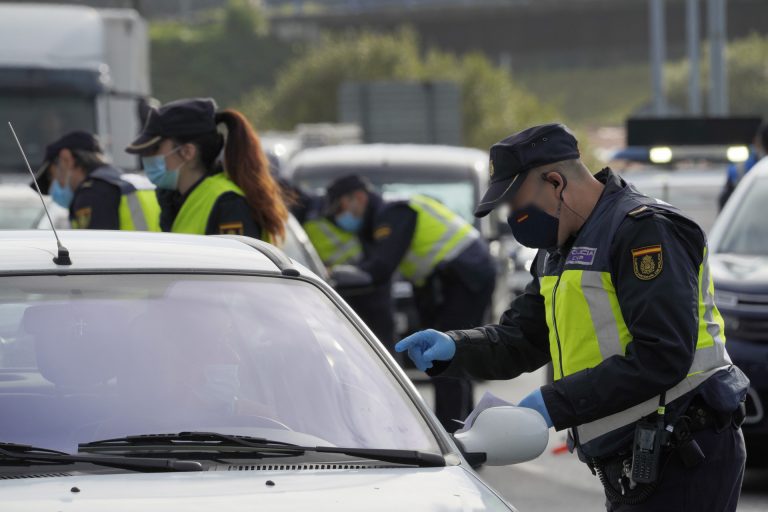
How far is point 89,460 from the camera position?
3957 mm

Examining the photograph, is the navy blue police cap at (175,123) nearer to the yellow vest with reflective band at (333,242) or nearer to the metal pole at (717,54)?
the yellow vest with reflective band at (333,242)

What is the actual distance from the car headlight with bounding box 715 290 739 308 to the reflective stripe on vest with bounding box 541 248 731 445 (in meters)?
4.36

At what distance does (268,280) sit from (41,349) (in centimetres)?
66

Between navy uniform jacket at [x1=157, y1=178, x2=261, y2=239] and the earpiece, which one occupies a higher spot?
the earpiece

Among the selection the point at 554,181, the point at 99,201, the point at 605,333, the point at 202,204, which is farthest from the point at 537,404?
the point at 99,201

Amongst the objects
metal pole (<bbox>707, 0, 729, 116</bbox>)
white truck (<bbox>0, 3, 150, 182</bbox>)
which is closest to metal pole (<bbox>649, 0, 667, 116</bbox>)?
metal pole (<bbox>707, 0, 729, 116</bbox>)

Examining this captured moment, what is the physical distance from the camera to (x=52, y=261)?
178 inches

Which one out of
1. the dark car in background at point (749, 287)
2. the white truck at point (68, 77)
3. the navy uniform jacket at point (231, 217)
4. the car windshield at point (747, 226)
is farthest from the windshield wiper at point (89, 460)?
the white truck at point (68, 77)

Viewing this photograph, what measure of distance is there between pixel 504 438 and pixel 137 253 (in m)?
1.11

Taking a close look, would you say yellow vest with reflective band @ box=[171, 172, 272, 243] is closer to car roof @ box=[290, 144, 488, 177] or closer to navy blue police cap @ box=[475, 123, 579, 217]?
navy blue police cap @ box=[475, 123, 579, 217]

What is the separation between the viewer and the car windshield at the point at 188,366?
4184 mm

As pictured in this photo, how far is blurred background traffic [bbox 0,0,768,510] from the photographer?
1110cm

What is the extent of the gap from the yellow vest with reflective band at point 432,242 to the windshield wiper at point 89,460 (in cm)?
610

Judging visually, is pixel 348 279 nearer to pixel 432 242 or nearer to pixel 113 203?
pixel 432 242
